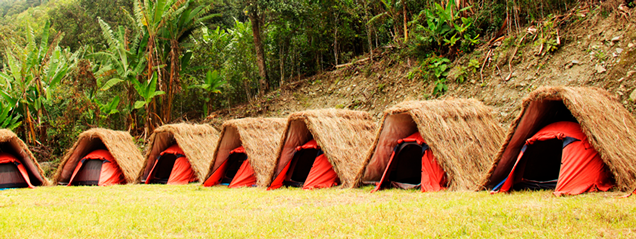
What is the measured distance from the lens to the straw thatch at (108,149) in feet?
41.3

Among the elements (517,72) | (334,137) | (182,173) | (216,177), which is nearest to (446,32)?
(517,72)

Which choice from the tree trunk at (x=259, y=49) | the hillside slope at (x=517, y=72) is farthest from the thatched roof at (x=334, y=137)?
the tree trunk at (x=259, y=49)

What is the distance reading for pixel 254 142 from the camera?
10664mm

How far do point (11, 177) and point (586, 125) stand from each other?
14.4 meters

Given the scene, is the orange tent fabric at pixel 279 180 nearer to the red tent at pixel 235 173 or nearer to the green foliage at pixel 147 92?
the red tent at pixel 235 173

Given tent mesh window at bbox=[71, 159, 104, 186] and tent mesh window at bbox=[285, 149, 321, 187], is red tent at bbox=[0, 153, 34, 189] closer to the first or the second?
tent mesh window at bbox=[71, 159, 104, 186]

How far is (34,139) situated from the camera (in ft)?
52.9

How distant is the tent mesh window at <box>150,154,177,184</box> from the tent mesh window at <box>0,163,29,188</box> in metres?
3.68

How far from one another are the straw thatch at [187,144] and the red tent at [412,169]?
5461 mm

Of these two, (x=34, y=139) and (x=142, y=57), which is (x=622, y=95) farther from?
(x=34, y=139)

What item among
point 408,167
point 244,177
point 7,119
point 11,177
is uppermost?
point 7,119

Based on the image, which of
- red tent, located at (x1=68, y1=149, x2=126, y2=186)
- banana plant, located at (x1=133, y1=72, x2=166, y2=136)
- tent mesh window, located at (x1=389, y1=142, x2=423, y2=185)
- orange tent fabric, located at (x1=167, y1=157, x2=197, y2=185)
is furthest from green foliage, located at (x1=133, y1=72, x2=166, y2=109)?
tent mesh window, located at (x1=389, y1=142, x2=423, y2=185)

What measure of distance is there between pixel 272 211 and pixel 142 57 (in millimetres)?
13491

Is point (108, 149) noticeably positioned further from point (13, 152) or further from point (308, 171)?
point (308, 171)
